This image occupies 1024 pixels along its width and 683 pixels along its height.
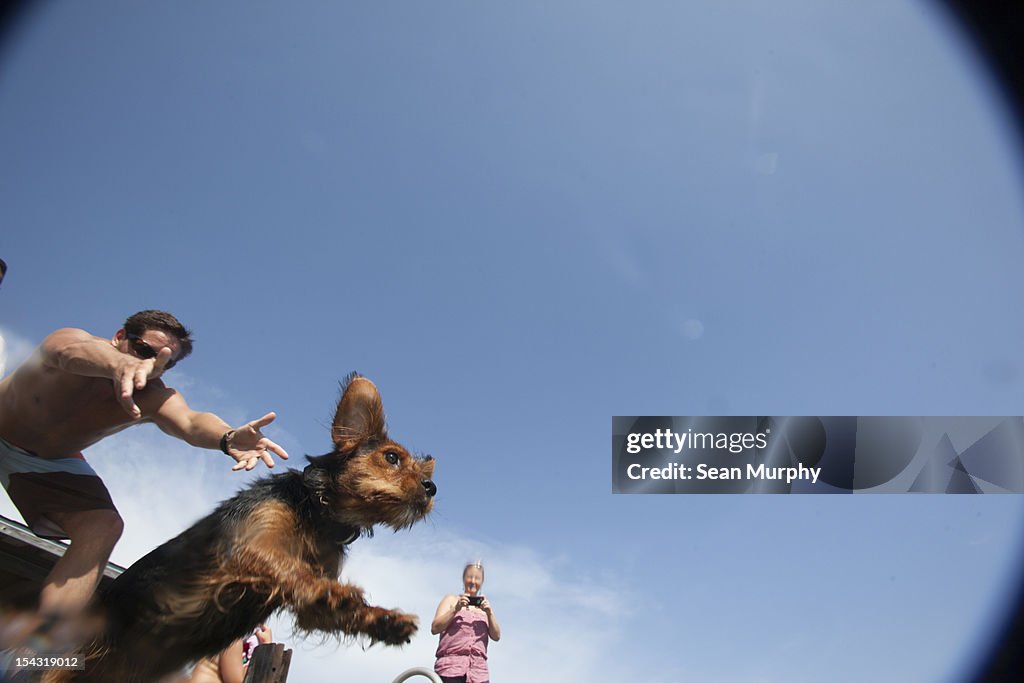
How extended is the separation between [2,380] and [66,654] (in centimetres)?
119

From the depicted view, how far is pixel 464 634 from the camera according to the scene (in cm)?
502

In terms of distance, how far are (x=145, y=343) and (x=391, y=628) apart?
60.8 inches

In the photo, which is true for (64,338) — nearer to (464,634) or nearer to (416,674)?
(416,674)

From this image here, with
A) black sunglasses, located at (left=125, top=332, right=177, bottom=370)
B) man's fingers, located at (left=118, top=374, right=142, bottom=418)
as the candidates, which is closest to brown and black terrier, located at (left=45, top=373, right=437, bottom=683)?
man's fingers, located at (left=118, top=374, right=142, bottom=418)

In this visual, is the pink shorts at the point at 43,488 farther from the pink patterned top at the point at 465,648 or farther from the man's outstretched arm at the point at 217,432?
the pink patterned top at the point at 465,648

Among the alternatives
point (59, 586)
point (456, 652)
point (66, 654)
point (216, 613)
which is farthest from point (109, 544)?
point (456, 652)

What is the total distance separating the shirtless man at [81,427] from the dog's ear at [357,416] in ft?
1.44

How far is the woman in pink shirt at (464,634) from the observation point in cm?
486

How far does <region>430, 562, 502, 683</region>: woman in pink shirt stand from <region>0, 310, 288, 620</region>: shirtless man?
130 inches

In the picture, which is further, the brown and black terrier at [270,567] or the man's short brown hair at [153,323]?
the man's short brown hair at [153,323]

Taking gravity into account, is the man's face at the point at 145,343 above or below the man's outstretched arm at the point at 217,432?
above

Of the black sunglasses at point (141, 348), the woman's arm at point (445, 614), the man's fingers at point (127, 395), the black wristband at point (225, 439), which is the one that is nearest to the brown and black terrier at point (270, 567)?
the black wristband at point (225, 439)

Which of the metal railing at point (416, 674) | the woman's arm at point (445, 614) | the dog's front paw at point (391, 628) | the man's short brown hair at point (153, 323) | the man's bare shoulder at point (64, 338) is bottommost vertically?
the metal railing at point (416, 674)

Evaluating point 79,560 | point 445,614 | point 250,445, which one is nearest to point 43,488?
point 79,560
